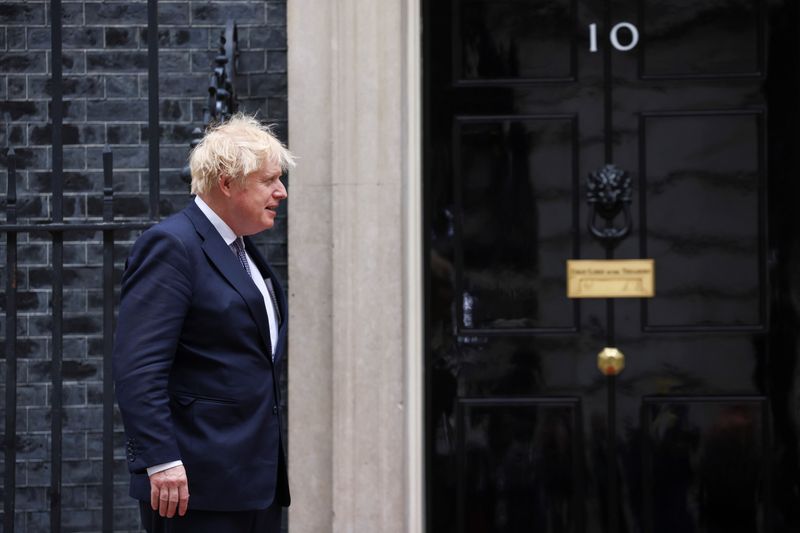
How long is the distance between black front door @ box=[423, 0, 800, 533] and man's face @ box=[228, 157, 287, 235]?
5.86 feet

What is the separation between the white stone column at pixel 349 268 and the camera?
5094mm

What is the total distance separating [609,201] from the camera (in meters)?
5.28

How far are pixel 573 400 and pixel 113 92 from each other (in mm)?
2327

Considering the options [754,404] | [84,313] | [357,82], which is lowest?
[754,404]

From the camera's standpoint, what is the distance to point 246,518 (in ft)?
11.6

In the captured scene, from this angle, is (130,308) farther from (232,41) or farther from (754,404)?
(754,404)

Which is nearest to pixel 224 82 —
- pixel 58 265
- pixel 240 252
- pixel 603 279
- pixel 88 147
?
pixel 88 147

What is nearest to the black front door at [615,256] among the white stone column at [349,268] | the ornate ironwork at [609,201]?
the ornate ironwork at [609,201]

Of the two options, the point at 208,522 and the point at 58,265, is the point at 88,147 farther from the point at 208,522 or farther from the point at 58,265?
the point at 208,522

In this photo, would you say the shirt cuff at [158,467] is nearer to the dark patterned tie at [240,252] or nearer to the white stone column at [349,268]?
the dark patterned tie at [240,252]

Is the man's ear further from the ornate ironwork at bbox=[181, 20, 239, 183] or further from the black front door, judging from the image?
the black front door

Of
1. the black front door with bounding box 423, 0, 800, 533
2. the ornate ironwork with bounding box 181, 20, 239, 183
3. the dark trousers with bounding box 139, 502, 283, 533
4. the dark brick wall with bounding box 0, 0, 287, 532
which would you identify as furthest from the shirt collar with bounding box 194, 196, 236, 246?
A: the black front door with bounding box 423, 0, 800, 533

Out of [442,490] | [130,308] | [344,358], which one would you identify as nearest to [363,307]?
[344,358]

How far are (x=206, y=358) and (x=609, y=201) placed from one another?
7.68 feet
